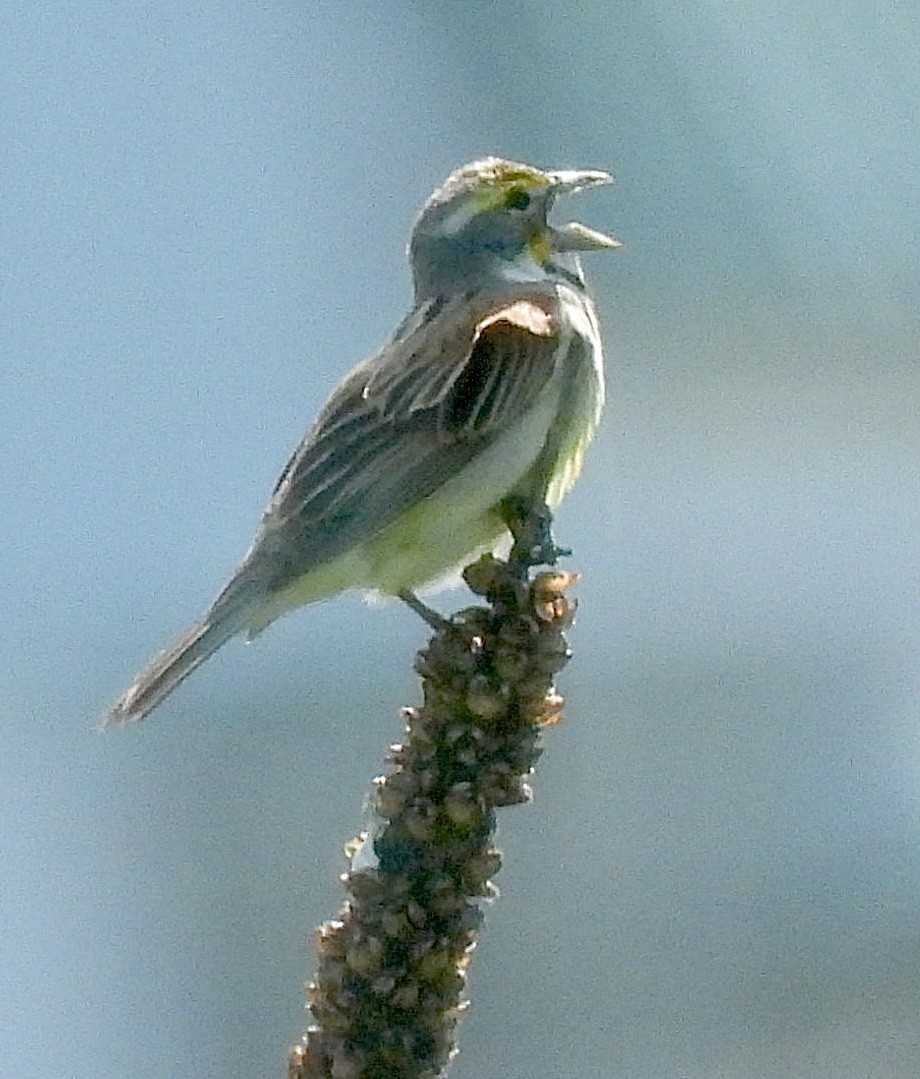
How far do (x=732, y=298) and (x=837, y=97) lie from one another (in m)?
0.44

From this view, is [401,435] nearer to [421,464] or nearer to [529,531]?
[421,464]

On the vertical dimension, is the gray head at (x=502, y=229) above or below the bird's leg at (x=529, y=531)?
above

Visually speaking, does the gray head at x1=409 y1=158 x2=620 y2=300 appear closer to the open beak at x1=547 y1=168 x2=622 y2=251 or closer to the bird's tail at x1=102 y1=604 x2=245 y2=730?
the open beak at x1=547 y1=168 x2=622 y2=251

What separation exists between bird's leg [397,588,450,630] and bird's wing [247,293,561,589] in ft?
0.23

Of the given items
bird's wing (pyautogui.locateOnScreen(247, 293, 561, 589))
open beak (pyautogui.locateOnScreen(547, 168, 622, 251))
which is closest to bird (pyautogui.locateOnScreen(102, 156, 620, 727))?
bird's wing (pyautogui.locateOnScreen(247, 293, 561, 589))

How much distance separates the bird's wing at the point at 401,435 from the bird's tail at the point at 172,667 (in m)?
0.05

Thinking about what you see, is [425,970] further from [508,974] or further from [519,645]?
[508,974]

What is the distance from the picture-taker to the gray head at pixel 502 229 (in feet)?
6.42

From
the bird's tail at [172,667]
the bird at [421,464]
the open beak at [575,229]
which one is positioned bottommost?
the bird's tail at [172,667]

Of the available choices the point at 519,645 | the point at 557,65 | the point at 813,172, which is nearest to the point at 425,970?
the point at 519,645

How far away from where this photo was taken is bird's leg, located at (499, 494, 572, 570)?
1343 mm

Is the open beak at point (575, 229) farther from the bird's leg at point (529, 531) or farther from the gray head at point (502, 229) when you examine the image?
the bird's leg at point (529, 531)

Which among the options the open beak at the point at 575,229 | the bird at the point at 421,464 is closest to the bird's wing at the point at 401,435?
the bird at the point at 421,464

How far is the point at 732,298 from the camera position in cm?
392
